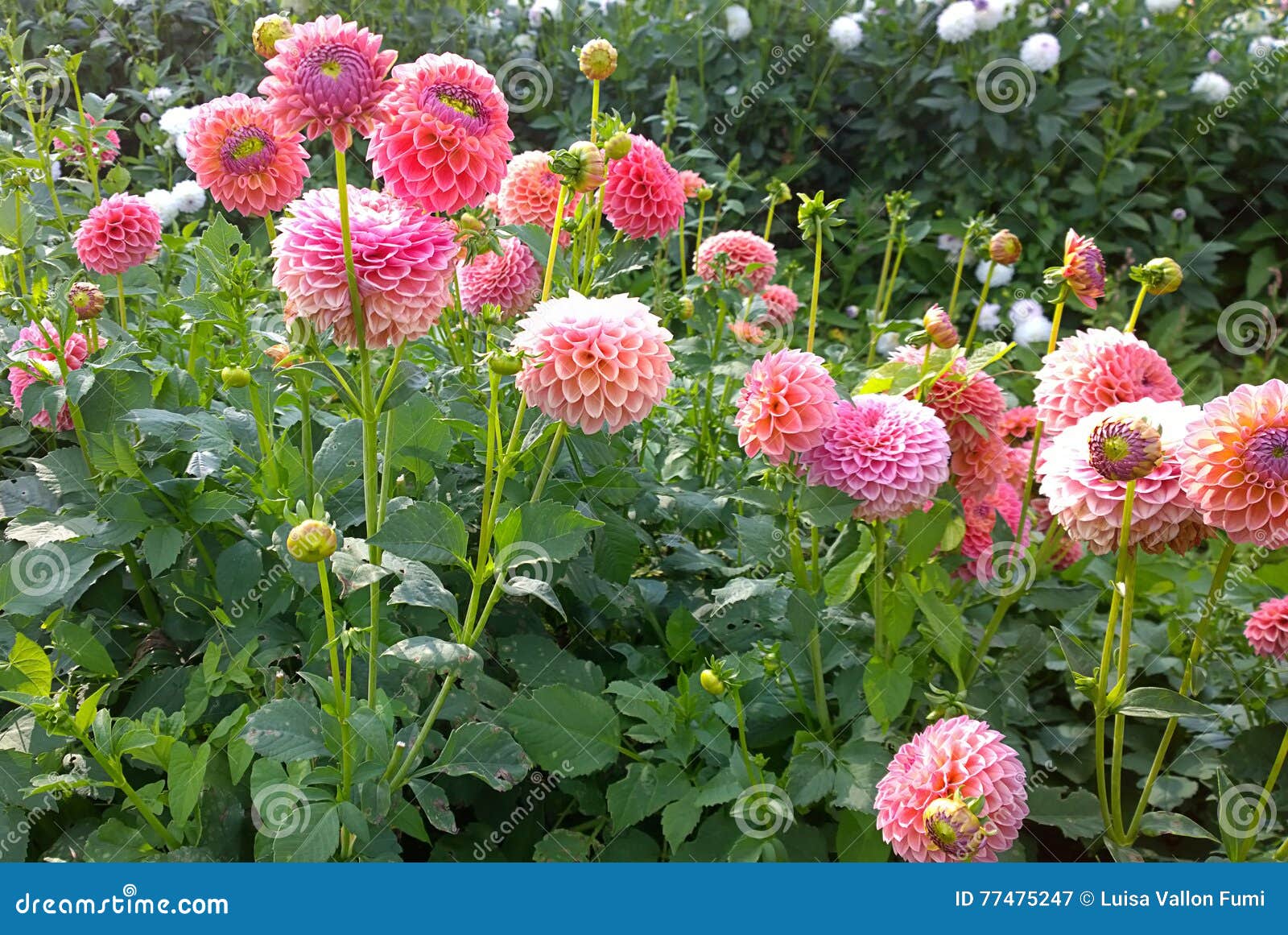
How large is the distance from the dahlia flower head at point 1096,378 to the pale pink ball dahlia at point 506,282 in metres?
0.93

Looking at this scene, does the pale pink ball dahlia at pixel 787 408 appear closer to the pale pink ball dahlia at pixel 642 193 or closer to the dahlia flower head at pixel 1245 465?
the pale pink ball dahlia at pixel 642 193

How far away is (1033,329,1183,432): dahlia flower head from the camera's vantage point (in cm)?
191

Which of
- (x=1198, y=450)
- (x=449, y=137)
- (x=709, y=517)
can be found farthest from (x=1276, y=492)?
(x=449, y=137)

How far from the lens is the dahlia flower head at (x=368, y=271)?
1422 mm

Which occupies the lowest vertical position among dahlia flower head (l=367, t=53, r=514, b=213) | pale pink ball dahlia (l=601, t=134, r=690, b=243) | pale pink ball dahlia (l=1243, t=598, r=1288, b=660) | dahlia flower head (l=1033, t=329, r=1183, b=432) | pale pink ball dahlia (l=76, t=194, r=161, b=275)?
pale pink ball dahlia (l=1243, t=598, r=1288, b=660)

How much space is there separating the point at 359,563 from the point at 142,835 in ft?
2.24

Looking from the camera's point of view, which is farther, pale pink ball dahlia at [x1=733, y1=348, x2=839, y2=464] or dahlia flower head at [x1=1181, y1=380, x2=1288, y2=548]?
pale pink ball dahlia at [x1=733, y1=348, x2=839, y2=464]

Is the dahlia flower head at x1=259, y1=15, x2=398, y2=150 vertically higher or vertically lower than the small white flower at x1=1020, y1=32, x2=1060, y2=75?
higher

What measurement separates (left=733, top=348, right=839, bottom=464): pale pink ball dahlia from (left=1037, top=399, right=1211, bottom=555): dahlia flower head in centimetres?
36

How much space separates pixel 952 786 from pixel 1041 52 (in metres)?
4.14

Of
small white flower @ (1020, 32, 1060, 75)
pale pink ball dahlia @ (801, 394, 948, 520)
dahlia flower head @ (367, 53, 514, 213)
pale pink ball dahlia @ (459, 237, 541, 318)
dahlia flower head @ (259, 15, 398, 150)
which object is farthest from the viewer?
small white flower @ (1020, 32, 1060, 75)

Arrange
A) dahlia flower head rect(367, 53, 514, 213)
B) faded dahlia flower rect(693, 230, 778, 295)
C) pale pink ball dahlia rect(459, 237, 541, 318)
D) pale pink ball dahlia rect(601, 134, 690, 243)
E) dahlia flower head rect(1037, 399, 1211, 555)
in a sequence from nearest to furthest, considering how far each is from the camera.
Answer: dahlia flower head rect(367, 53, 514, 213), dahlia flower head rect(1037, 399, 1211, 555), pale pink ball dahlia rect(601, 134, 690, 243), pale pink ball dahlia rect(459, 237, 541, 318), faded dahlia flower rect(693, 230, 778, 295)

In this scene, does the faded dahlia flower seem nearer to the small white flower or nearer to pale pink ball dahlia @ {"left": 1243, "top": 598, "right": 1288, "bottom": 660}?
pale pink ball dahlia @ {"left": 1243, "top": 598, "right": 1288, "bottom": 660}

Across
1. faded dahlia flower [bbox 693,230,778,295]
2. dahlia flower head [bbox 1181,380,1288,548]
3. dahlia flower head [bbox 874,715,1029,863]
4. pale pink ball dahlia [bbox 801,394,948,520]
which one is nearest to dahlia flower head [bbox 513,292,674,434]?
pale pink ball dahlia [bbox 801,394,948,520]
